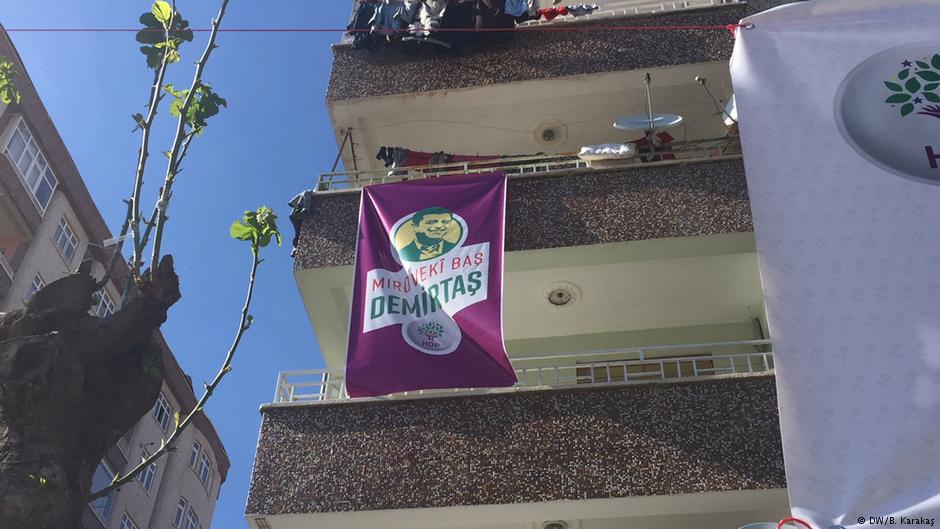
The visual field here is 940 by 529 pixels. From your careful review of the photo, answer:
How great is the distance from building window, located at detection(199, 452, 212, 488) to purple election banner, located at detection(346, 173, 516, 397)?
1727cm

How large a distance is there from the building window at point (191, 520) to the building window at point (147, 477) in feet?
6.68

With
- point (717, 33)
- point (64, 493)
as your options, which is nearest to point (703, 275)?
point (717, 33)

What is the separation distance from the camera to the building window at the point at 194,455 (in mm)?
24514

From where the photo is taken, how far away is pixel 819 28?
22.7ft

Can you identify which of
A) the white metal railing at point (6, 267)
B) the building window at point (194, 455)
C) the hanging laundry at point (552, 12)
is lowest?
the hanging laundry at point (552, 12)

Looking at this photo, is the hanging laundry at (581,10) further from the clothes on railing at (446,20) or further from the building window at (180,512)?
the building window at (180,512)

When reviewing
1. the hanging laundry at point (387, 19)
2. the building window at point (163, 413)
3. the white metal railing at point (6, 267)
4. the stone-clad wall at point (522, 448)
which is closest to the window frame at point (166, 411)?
the building window at point (163, 413)

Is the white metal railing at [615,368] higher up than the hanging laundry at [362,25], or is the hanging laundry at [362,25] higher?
the hanging laundry at [362,25]

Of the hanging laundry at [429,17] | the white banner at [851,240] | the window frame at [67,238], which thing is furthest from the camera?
the window frame at [67,238]

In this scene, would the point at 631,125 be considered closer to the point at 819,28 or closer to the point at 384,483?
the point at 819,28

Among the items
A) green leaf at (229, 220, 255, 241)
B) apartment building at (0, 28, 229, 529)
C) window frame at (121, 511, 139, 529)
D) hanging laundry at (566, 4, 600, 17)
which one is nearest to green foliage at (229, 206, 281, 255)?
green leaf at (229, 220, 255, 241)

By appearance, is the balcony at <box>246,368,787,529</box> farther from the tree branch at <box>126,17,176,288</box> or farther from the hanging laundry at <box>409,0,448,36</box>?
the hanging laundry at <box>409,0,448,36</box>

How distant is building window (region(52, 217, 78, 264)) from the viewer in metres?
19.5

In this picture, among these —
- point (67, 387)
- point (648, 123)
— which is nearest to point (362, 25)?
point (648, 123)
